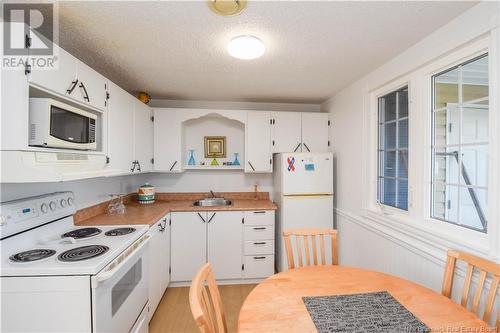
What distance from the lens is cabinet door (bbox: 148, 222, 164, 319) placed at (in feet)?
7.20

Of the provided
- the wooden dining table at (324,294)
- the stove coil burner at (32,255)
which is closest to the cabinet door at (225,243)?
the wooden dining table at (324,294)

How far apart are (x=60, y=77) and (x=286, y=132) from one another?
95.3 inches

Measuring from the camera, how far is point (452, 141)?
1678 mm

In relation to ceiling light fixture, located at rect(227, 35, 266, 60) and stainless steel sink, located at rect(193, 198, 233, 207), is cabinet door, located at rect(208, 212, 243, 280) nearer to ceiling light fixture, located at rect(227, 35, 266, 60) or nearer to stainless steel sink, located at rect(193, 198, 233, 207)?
stainless steel sink, located at rect(193, 198, 233, 207)

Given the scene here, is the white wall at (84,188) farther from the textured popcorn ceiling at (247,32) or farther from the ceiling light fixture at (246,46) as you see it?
the ceiling light fixture at (246,46)

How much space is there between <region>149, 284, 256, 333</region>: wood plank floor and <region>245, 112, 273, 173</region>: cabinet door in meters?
1.47

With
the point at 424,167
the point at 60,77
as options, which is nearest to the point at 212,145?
the point at 60,77

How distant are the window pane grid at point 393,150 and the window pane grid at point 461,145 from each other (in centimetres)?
29

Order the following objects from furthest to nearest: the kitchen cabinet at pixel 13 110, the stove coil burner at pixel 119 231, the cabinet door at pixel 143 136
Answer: the cabinet door at pixel 143 136, the stove coil burner at pixel 119 231, the kitchen cabinet at pixel 13 110

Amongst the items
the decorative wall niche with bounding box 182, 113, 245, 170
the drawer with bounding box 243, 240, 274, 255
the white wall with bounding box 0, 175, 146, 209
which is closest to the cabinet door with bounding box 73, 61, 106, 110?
the white wall with bounding box 0, 175, 146, 209

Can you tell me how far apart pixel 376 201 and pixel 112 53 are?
8.86ft

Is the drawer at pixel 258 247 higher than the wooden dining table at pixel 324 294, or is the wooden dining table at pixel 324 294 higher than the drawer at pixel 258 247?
the wooden dining table at pixel 324 294

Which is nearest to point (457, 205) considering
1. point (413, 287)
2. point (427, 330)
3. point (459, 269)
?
point (459, 269)

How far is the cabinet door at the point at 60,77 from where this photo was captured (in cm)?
130
